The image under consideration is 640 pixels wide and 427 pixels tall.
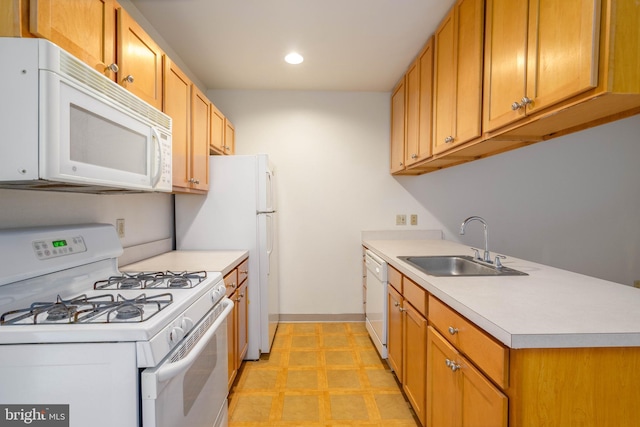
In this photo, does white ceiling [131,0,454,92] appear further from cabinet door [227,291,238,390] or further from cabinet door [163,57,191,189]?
cabinet door [227,291,238,390]

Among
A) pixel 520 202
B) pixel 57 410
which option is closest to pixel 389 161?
pixel 520 202

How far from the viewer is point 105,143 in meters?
1.12

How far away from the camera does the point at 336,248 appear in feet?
11.0

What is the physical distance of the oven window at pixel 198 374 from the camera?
3.63 ft

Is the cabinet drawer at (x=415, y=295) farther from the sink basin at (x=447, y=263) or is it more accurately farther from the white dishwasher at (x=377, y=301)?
the white dishwasher at (x=377, y=301)

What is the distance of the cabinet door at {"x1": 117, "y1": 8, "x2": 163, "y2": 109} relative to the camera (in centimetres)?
139

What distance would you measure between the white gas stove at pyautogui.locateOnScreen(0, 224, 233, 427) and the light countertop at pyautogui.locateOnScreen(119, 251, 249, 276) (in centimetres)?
45

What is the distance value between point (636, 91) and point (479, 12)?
90cm

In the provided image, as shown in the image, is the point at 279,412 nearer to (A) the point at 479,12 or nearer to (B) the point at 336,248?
(B) the point at 336,248

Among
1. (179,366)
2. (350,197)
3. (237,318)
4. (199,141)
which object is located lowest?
(237,318)

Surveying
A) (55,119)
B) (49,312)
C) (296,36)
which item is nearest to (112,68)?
(55,119)

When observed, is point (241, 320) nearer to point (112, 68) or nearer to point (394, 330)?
point (394, 330)

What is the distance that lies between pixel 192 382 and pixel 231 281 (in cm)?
84

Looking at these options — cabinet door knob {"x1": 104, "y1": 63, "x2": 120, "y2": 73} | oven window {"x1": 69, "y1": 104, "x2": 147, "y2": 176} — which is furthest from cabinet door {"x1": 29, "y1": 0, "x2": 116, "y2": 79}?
oven window {"x1": 69, "y1": 104, "x2": 147, "y2": 176}
